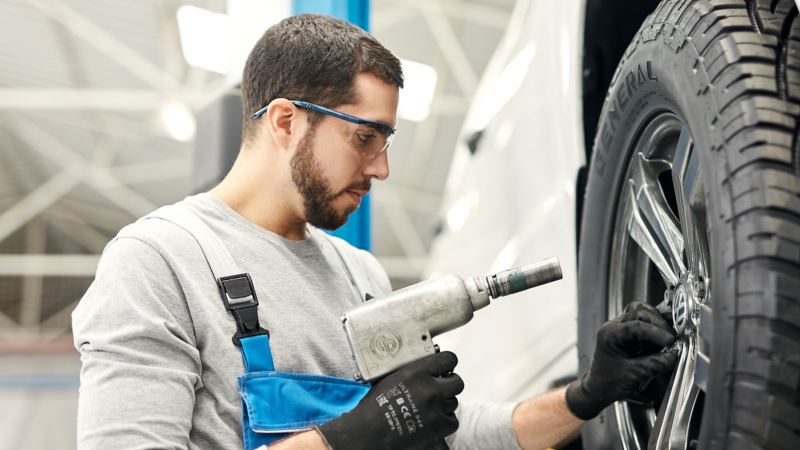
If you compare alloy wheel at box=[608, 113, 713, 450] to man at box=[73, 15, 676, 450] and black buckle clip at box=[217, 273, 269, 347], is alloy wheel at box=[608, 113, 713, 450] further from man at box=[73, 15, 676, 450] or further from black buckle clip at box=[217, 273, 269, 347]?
black buckle clip at box=[217, 273, 269, 347]

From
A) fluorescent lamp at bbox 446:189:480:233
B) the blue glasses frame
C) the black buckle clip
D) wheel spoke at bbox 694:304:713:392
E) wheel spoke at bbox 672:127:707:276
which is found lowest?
wheel spoke at bbox 694:304:713:392

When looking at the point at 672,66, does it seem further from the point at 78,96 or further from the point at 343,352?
the point at 78,96

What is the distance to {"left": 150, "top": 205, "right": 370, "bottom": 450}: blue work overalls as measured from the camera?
136cm

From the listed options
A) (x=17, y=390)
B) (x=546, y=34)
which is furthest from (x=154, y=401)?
(x=17, y=390)

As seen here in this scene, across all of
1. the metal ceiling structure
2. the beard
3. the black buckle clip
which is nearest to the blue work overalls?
the black buckle clip

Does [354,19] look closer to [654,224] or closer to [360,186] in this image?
[360,186]

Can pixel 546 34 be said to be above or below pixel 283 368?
above

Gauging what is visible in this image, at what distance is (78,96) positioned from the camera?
36.6 feet

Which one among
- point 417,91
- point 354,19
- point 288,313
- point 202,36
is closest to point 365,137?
point 288,313

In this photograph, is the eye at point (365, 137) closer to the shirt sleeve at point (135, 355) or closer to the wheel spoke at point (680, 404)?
the shirt sleeve at point (135, 355)

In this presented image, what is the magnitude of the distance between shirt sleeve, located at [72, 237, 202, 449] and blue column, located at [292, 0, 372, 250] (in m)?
1.15

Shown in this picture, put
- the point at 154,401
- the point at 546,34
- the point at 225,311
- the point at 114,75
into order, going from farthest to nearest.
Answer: the point at 114,75 < the point at 546,34 < the point at 225,311 < the point at 154,401

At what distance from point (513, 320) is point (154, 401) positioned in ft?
3.47

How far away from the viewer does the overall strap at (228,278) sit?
1397 mm
